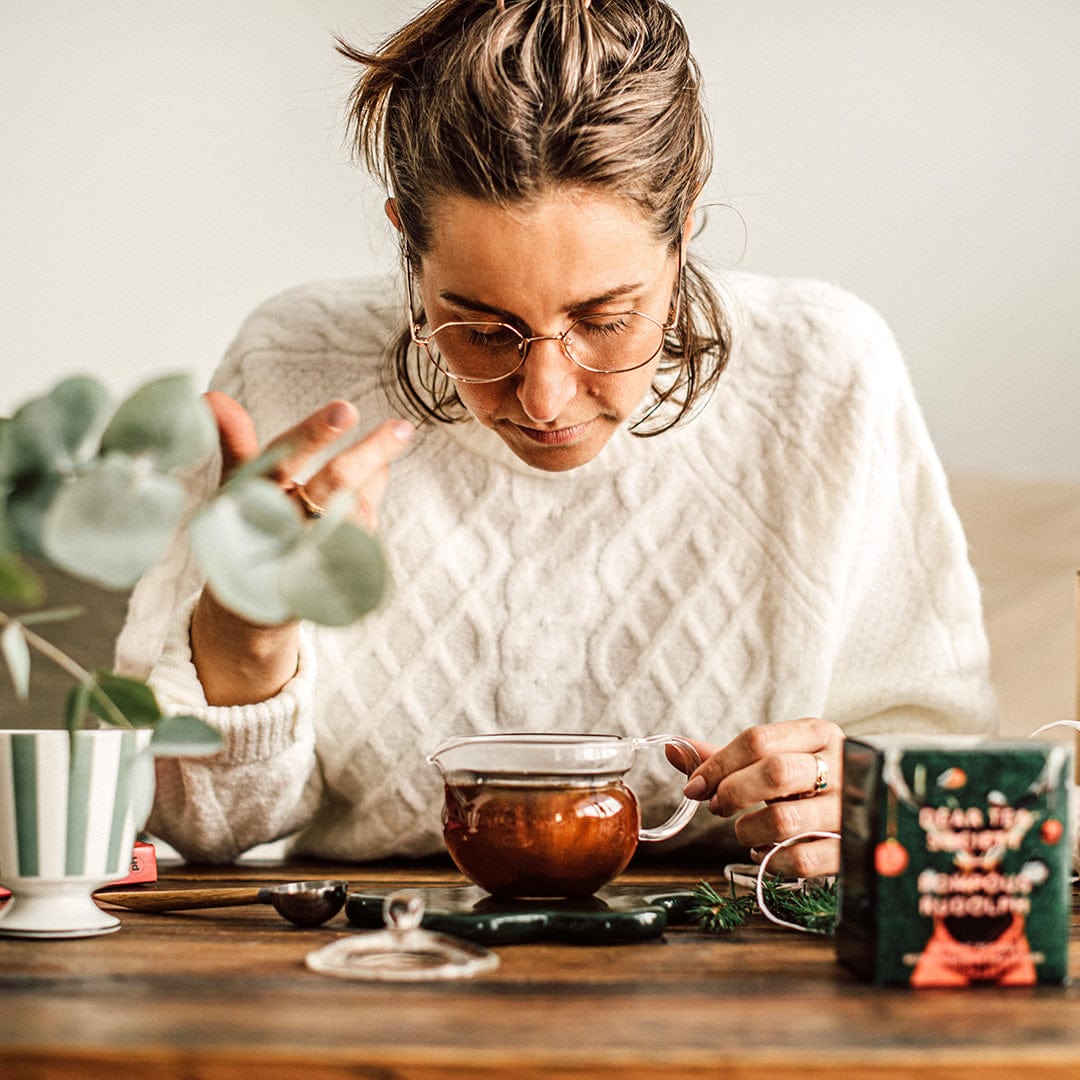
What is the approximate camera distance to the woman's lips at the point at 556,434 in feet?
4.36

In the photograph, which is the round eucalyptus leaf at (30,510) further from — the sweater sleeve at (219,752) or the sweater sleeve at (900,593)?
the sweater sleeve at (900,593)

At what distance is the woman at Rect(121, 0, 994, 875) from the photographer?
126cm

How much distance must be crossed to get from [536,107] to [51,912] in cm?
80

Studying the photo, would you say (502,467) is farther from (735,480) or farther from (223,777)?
(223,777)

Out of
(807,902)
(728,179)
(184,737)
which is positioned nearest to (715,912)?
(807,902)

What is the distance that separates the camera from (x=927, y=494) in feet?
5.20

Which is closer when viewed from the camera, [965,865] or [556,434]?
[965,865]

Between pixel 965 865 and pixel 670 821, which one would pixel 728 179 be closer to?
pixel 670 821

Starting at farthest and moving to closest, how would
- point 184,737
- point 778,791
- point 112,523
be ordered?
point 778,791
point 184,737
point 112,523

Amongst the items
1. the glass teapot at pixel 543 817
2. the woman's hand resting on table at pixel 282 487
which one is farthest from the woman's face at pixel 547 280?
the glass teapot at pixel 543 817

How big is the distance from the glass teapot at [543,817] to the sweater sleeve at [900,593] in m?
0.72

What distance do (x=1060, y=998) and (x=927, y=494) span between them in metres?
0.96

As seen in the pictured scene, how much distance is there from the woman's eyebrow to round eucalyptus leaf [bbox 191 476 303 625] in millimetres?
650

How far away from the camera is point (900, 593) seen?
5.13 ft
